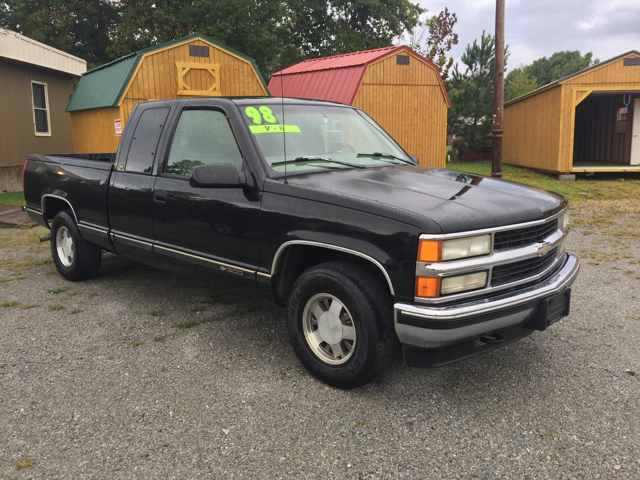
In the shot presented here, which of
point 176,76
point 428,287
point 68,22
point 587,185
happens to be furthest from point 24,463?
point 68,22

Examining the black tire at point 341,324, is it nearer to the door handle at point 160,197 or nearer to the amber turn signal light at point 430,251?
the amber turn signal light at point 430,251

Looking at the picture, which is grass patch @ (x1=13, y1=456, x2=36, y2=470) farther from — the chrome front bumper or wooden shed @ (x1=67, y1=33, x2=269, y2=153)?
wooden shed @ (x1=67, y1=33, x2=269, y2=153)

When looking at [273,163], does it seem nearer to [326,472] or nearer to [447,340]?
[447,340]

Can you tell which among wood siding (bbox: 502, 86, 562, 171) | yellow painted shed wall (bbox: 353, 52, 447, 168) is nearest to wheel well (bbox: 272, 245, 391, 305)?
yellow painted shed wall (bbox: 353, 52, 447, 168)

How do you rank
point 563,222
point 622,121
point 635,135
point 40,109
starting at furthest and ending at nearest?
point 622,121, point 635,135, point 40,109, point 563,222

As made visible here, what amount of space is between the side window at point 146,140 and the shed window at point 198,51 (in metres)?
11.4

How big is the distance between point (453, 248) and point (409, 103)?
14288 millimetres

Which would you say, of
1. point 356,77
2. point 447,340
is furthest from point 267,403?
point 356,77

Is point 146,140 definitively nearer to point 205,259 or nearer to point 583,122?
point 205,259

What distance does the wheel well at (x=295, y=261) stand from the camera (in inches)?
138

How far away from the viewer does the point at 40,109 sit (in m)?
16.3

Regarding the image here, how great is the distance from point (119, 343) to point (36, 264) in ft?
11.0

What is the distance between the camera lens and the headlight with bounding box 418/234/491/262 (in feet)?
9.46

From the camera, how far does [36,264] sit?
688 centimetres
